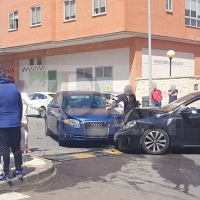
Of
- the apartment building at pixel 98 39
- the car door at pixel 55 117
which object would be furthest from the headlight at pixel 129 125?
the apartment building at pixel 98 39

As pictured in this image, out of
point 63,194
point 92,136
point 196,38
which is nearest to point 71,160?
point 92,136

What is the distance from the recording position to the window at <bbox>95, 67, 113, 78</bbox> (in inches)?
1034

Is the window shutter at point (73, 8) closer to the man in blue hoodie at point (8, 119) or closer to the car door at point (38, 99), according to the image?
the car door at point (38, 99)

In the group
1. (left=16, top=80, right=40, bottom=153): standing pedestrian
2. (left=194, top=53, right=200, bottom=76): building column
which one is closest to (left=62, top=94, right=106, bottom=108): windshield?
(left=16, top=80, right=40, bottom=153): standing pedestrian

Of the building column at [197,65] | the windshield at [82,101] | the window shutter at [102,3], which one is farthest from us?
the building column at [197,65]

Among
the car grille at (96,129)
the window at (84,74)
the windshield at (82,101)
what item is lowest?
the car grille at (96,129)

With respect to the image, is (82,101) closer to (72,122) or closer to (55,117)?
(55,117)

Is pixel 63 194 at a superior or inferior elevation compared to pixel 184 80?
inferior

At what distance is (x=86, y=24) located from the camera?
2589cm

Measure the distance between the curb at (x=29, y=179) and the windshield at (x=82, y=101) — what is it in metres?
4.48

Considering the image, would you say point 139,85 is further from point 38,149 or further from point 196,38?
point 38,149

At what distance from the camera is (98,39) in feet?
84.7

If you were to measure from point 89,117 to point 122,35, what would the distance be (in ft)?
45.4

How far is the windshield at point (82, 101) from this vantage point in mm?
12577
